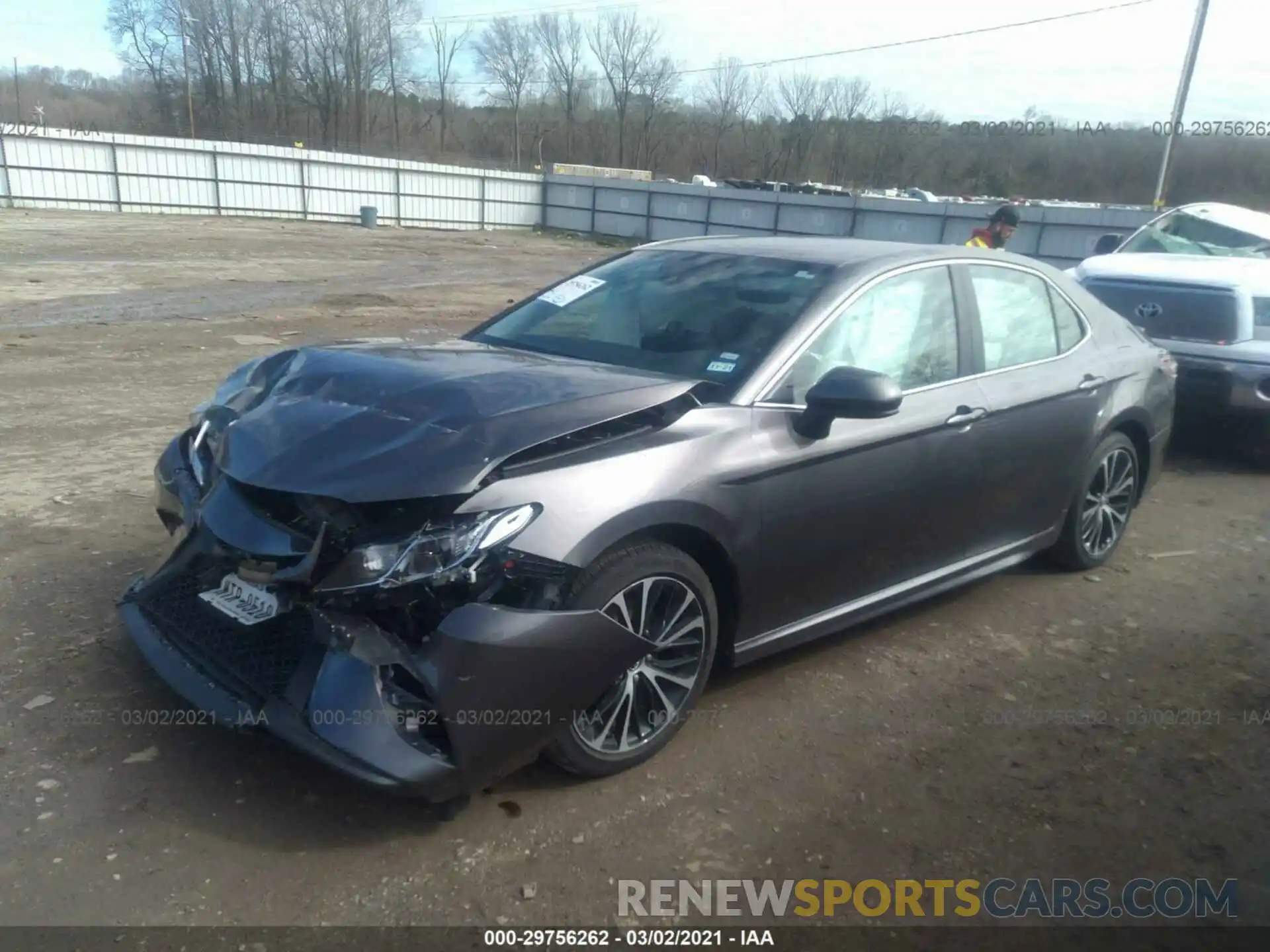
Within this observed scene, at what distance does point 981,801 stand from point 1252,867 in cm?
78

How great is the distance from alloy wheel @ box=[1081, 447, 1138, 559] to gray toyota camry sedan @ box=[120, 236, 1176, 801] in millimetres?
460

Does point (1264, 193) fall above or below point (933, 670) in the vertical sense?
above

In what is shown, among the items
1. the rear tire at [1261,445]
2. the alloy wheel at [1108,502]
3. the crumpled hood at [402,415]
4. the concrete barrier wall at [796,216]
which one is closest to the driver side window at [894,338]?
the crumpled hood at [402,415]

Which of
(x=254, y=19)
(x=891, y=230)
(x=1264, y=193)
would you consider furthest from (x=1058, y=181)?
(x=254, y=19)

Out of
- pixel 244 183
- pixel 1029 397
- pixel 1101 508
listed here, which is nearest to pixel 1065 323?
pixel 1029 397

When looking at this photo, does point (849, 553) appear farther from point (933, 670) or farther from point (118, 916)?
point (118, 916)

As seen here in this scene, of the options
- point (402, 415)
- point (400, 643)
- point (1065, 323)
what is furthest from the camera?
point (1065, 323)

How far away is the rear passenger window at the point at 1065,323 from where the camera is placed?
4922 mm

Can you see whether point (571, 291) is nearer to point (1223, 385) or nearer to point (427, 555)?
point (427, 555)

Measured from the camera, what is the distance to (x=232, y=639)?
303cm

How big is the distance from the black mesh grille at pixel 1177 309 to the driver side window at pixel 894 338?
12.5 feet

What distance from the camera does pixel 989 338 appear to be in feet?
14.7

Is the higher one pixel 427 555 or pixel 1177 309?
pixel 1177 309

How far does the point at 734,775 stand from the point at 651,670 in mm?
456
